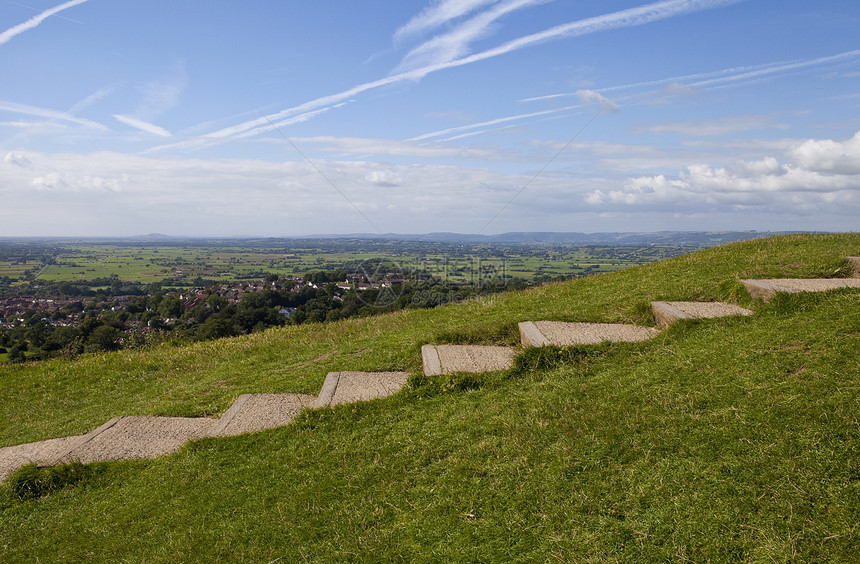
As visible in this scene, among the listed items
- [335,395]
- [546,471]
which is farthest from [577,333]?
[546,471]

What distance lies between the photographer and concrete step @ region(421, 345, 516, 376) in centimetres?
698

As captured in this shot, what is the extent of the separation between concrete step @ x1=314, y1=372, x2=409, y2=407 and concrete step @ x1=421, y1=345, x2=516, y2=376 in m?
0.50

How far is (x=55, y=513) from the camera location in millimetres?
4945

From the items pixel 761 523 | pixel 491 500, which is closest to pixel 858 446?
pixel 761 523

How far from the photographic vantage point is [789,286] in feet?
25.9

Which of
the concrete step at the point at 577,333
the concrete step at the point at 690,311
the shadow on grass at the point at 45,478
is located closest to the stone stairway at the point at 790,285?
the concrete step at the point at 690,311

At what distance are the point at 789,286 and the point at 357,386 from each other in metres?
7.25

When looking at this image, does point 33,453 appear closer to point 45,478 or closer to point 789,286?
point 45,478

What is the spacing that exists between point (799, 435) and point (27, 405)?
12330 mm

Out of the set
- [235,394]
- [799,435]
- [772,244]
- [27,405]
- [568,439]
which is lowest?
[27,405]

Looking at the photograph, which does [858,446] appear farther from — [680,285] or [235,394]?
[235,394]

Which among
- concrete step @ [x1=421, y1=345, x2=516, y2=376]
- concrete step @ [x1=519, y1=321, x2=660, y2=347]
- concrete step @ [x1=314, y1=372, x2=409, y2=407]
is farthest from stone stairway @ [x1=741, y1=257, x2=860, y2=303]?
concrete step @ [x1=314, y1=372, x2=409, y2=407]

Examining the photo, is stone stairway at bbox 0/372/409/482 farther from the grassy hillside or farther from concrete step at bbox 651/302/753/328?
concrete step at bbox 651/302/753/328

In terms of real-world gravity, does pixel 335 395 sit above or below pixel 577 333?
below
